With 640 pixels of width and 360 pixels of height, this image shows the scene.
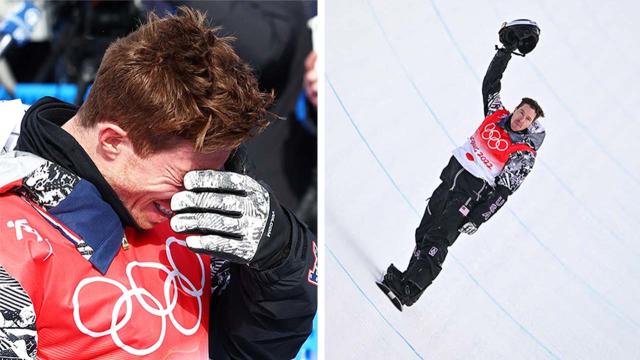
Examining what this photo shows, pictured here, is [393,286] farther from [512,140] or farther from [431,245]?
[512,140]

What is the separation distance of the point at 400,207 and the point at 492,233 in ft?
0.47

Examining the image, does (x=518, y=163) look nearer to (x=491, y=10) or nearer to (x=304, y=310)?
(x=491, y=10)

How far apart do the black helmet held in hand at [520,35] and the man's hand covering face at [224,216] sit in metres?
0.44

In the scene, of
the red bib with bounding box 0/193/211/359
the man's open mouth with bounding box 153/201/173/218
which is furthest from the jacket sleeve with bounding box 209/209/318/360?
the man's open mouth with bounding box 153/201/173/218

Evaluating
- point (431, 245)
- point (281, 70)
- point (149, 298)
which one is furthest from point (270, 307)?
point (281, 70)

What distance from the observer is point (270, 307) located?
1385 millimetres

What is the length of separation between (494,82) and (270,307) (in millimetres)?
511

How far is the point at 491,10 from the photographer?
1.24m

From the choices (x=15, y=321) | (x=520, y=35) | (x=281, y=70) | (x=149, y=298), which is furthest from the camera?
(x=281, y=70)

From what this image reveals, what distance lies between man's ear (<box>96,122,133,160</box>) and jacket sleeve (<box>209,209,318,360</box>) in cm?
28

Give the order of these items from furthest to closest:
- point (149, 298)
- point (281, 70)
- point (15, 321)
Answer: point (281, 70) < point (149, 298) < point (15, 321)

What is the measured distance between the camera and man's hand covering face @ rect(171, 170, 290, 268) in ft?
4.04

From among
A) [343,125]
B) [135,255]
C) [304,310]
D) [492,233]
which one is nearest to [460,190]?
[492,233]

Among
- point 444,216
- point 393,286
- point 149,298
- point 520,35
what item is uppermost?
point 520,35
